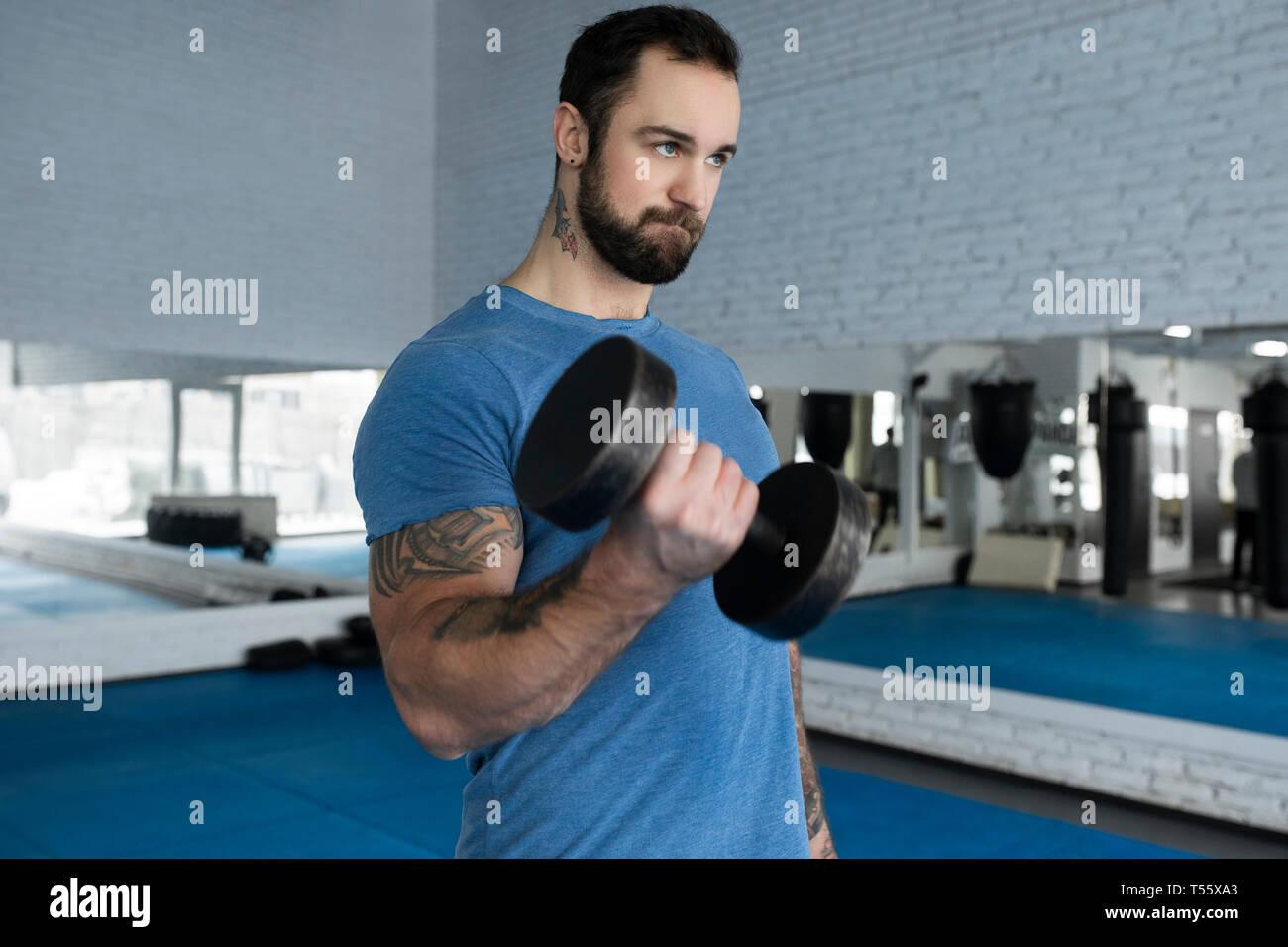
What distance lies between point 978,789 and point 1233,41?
3245 mm

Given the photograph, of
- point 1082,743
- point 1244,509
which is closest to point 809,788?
point 1082,743

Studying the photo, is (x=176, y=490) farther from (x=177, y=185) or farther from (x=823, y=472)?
(x=823, y=472)

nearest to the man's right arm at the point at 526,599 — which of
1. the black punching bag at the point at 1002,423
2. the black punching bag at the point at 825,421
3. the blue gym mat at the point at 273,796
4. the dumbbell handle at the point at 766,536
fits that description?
the dumbbell handle at the point at 766,536

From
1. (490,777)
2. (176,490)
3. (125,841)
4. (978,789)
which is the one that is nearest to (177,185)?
(176,490)

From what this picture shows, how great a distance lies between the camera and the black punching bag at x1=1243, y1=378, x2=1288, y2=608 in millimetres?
4172

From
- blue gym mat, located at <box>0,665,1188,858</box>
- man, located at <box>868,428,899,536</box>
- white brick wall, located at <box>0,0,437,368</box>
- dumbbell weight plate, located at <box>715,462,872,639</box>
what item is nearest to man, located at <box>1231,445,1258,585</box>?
blue gym mat, located at <box>0,665,1188,858</box>

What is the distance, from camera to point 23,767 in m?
4.39

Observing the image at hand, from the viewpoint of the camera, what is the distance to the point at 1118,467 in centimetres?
468

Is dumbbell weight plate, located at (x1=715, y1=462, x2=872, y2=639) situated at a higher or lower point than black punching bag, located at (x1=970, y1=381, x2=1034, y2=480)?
lower

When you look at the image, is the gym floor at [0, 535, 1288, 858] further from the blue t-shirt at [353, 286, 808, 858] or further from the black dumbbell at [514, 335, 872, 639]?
the black dumbbell at [514, 335, 872, 639]

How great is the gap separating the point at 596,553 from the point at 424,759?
4.25m

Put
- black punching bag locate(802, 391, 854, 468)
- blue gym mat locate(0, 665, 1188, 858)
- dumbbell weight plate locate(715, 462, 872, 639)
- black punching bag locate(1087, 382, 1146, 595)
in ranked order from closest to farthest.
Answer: dumbbell weight plate locate(715, 462, 872, 639)
blue gym mat locate(0, 665, 1188, 858)
black punching bag locate(1087, 382, 1146, 595)
black punching bag locate(802, 391, 854, 468)

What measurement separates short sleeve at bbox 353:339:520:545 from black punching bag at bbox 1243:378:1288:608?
4117mm

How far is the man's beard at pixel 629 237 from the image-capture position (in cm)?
108
